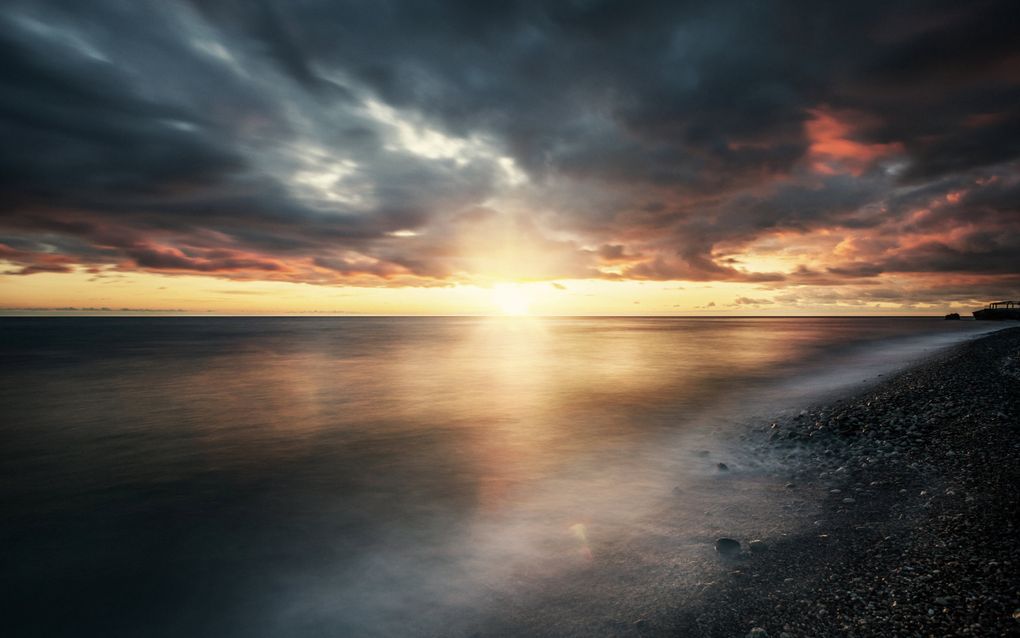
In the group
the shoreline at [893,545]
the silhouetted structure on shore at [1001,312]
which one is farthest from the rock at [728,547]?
the silhouetted structure on shore at [1001,312]

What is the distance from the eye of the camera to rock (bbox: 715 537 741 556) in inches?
283

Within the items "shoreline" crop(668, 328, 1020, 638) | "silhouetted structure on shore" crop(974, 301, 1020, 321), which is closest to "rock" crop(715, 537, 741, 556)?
"shoreline" crop(668, 328, 1020, 638)

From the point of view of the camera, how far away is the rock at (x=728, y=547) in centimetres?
718

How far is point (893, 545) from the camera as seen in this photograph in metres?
6.58

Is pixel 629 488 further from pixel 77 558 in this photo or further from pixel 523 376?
pixel 523 376

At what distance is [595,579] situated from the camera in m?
6.88

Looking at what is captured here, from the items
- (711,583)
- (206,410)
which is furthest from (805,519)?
(206,410)

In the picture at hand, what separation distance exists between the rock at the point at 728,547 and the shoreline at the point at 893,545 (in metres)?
0.19

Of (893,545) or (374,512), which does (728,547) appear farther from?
(374,512)

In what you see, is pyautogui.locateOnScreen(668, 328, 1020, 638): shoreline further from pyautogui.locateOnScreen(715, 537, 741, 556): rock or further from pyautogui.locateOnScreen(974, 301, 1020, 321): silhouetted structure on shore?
pyautogui.locateOnScreen(974, 301, 1020, 321): silhouetted structure on shore

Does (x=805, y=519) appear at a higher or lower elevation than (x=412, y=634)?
higher

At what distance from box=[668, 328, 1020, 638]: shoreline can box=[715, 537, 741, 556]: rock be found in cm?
19

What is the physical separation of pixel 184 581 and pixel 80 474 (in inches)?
328

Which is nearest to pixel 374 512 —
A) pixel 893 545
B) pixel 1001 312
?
pixel 893 545
